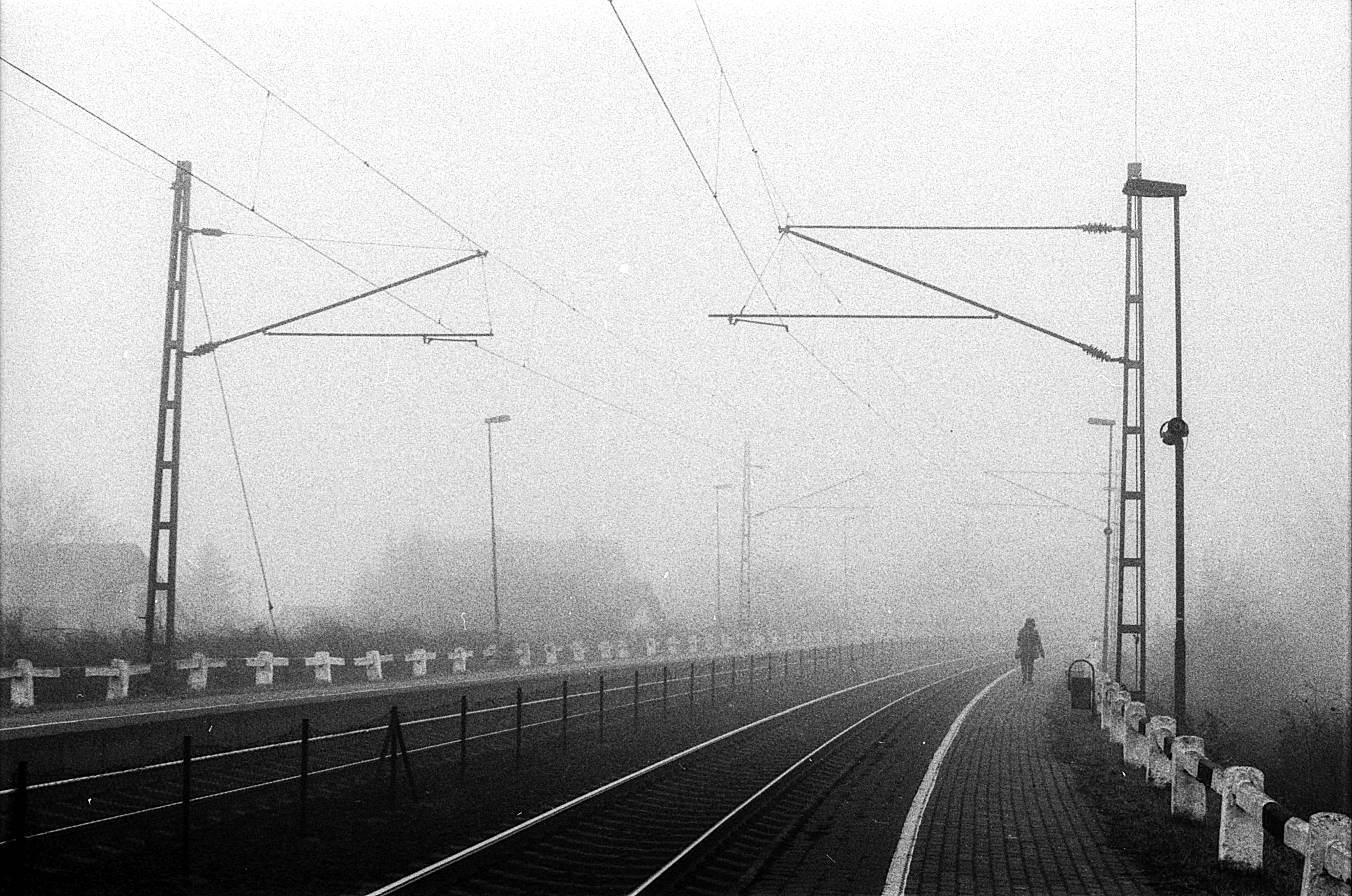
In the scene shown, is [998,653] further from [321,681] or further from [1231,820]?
[1231,820]

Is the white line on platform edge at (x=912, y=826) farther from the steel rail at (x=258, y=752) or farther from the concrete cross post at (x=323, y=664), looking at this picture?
the concrete cross post at (x=323, y=664)

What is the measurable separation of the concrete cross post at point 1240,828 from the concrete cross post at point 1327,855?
6.88 ft

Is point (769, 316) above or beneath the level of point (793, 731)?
above

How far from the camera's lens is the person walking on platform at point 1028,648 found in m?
45.2

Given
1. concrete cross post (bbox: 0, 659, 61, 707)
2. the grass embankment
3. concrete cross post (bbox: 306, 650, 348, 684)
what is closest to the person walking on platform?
concrete cross post (bbox: 306, 650, 348, 684)

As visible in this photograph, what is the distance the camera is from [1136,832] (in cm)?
1478

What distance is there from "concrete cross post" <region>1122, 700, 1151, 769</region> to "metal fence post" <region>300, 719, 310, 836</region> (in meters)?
10.4

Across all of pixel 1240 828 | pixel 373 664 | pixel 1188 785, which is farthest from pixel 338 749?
pixel 373 664

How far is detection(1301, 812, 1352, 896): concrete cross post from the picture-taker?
929 cm

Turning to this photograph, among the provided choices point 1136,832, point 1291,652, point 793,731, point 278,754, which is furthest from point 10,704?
point 1291,652

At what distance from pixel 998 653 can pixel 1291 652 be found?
41940 mm

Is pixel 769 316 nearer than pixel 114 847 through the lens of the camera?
No

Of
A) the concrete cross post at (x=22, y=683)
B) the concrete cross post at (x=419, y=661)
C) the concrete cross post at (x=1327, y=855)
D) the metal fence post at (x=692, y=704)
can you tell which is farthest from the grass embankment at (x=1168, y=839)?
the concrete cross post at (x=419, y=661)

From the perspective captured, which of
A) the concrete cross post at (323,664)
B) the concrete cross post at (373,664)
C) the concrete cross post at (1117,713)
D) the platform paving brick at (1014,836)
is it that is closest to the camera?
the platform paving brick at (1014,836)
